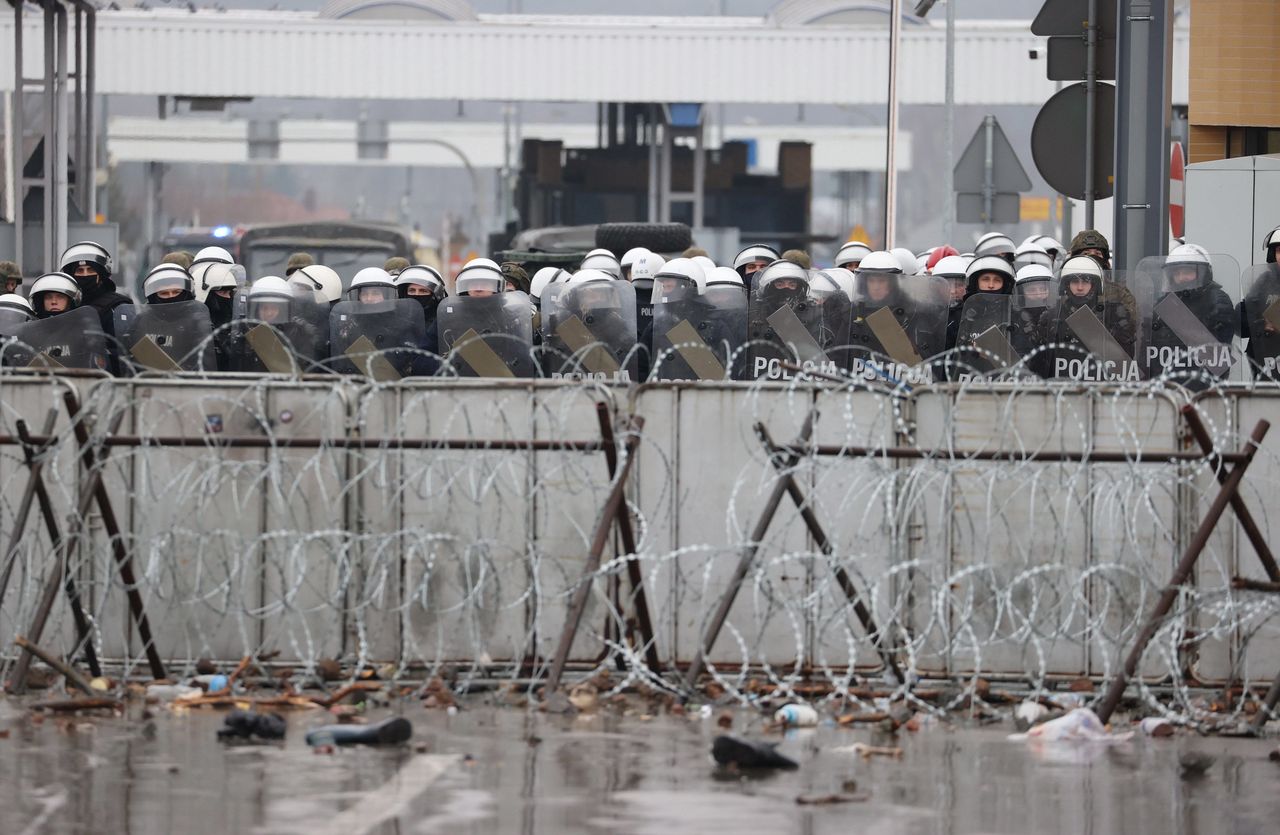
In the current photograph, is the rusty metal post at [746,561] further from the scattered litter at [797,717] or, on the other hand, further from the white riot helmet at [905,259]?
the white riot helmet at [905,259]

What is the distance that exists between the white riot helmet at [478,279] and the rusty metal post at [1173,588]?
6.23 metres

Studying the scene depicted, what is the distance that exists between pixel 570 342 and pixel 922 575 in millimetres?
4641

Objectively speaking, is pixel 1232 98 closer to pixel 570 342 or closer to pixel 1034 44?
pixel 570 342

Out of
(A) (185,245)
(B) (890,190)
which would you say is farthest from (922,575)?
(A) (185,245)

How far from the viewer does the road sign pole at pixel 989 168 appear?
70.4ft

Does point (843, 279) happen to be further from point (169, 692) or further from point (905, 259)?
point (169, 692)

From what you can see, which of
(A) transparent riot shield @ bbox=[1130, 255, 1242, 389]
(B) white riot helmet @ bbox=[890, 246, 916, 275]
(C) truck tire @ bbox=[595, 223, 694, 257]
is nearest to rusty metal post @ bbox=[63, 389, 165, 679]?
(A) transparent riot shield @ bbox=[1130, 255, 1242, 389]

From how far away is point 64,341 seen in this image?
14398mm

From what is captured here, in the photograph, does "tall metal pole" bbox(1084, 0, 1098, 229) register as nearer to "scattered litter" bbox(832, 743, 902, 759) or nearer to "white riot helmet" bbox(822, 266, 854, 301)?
"white riot helmet" bbox(822, 266, 854, 301)

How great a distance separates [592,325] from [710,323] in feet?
2.44

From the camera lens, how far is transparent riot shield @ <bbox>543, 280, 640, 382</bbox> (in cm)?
1486

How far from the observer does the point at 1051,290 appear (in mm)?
15023

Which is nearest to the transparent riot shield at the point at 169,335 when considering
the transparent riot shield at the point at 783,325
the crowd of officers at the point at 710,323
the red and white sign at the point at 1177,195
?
the crowd of officers at the point at 710,323

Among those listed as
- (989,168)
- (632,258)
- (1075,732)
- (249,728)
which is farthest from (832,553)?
(989,168)
